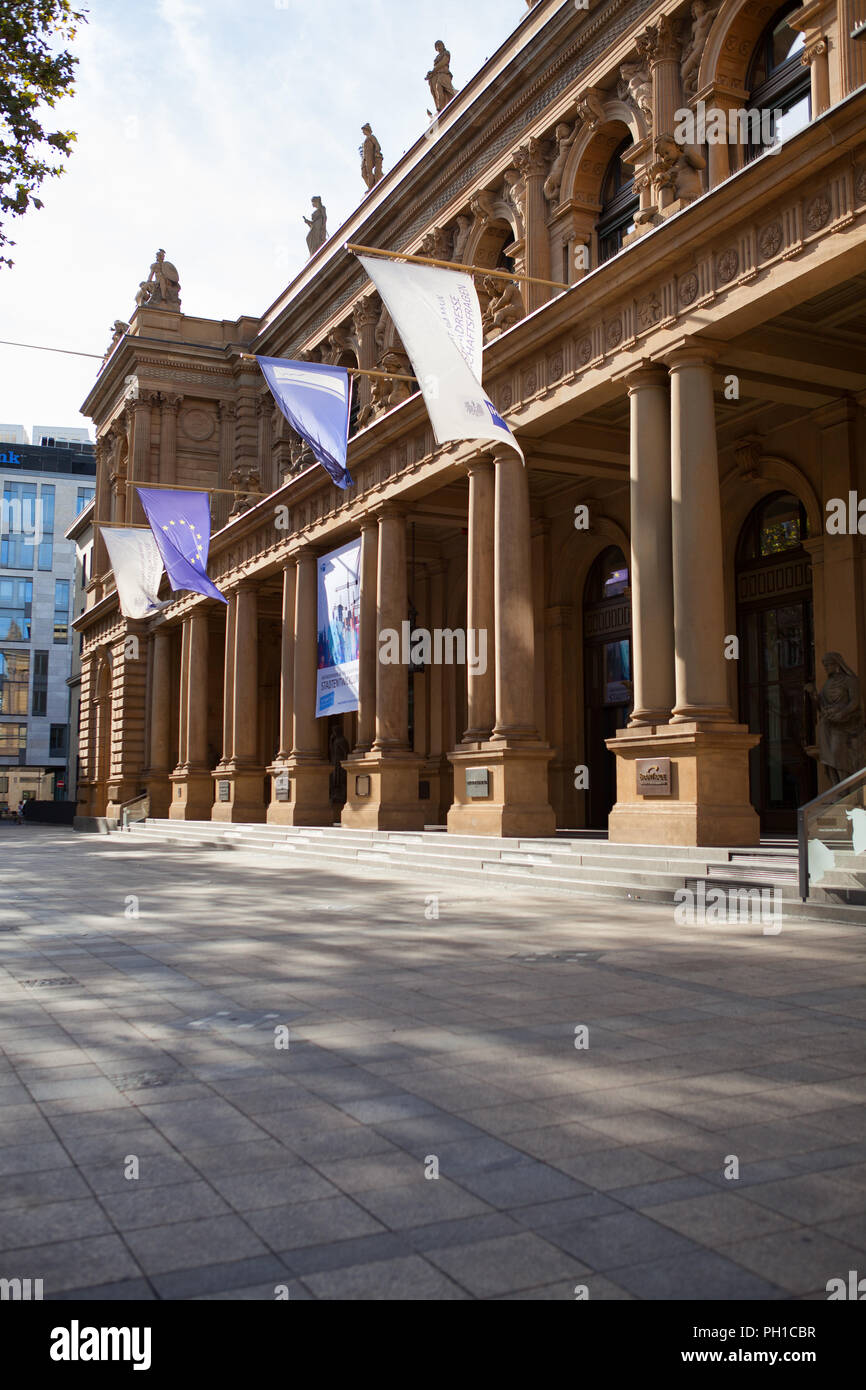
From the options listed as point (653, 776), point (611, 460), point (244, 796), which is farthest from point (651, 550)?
point (244, 796)

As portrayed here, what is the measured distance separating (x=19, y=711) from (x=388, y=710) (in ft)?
257

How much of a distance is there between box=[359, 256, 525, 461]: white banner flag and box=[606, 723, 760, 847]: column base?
4.86m

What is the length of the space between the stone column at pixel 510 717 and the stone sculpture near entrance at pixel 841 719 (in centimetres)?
488

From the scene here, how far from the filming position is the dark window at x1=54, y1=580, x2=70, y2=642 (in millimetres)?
97375

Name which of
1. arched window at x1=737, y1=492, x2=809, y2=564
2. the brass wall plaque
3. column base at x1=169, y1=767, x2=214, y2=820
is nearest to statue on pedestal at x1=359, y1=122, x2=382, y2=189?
arched window at x1=737, y1=492, x2=809, y2=564

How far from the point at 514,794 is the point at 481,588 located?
4069mm

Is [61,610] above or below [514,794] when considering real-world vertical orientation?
above

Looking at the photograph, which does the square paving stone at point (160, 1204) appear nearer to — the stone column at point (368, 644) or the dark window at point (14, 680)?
the stone column at point (368, 644)

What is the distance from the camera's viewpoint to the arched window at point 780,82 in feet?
56.3

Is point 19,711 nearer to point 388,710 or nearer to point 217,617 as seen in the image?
point 217,617

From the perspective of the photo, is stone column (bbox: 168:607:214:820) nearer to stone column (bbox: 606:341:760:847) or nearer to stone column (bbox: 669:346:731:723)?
stone column (bbox: 606:341:760:847)

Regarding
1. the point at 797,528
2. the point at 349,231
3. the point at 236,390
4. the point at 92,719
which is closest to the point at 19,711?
the point at 92,719

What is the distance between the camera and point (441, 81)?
2750cm

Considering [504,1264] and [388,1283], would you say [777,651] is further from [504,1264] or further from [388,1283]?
[388,1283]
